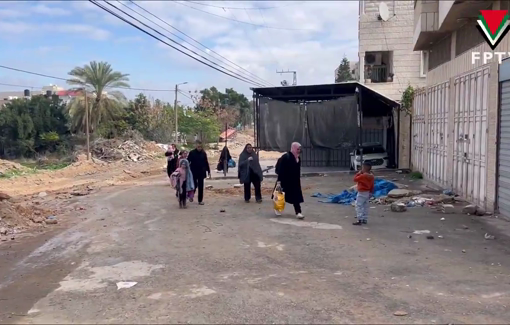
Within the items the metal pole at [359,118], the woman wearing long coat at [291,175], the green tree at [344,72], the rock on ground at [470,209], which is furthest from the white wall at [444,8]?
the green tree at [344,72]

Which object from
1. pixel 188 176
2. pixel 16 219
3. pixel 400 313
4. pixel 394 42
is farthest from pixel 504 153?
pixel 394 42

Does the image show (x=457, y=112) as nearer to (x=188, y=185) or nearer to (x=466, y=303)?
(x=188, y=185)

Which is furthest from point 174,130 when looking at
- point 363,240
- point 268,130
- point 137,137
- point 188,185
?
point 363,240

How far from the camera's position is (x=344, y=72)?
66.1 metres

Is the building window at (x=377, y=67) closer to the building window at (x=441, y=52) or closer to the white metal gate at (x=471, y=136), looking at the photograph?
the building window at (x=441, y=52)

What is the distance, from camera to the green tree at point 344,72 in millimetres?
63184

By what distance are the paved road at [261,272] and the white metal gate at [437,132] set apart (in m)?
4.13

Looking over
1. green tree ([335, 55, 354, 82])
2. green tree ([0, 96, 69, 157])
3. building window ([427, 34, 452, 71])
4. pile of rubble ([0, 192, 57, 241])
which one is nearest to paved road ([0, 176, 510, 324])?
pile of rubble ([0, 192, 57, 241])

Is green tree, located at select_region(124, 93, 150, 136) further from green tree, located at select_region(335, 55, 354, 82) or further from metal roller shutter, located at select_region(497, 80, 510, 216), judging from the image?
metal roller shutter, located at select_region(497, 80, 510, 216)

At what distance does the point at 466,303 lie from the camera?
549 centimetres

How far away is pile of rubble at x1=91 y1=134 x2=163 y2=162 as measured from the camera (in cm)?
3881

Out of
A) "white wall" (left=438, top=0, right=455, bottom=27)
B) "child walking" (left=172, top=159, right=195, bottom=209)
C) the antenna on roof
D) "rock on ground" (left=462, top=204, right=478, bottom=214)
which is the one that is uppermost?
the antenna on roof

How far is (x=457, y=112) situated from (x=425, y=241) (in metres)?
6.02

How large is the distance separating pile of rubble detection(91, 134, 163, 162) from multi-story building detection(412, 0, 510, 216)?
23.9 m
